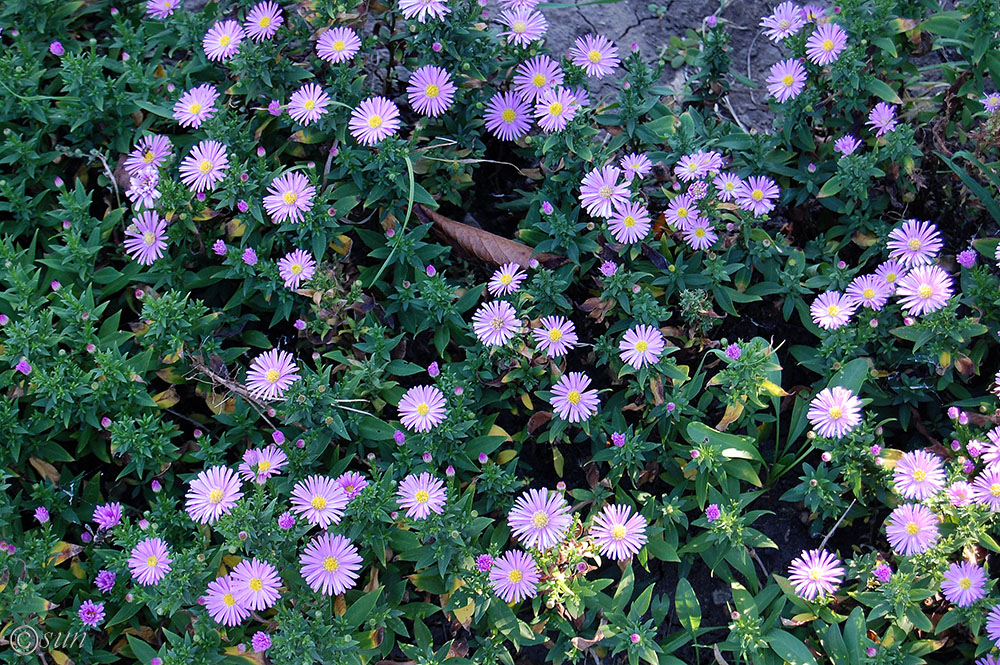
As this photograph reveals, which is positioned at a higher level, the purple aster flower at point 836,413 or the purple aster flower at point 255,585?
the purple aster flower at point 836,413

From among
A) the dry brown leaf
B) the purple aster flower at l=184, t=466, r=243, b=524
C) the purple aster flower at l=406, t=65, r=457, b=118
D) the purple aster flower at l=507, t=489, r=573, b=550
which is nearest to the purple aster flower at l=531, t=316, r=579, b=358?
the dry brown leaf

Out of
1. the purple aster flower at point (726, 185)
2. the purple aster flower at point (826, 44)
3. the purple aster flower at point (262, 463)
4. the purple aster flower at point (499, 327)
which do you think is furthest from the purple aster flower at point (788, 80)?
the purple aster flower at point (262, 463)

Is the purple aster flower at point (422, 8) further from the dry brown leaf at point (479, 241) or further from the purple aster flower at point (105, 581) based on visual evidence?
the purple aster flower at point (105, 581)

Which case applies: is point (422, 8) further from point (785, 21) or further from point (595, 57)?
point (785, 21)

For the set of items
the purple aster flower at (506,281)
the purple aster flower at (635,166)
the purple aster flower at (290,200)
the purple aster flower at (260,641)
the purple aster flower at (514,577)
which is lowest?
the purple aster flower at (260,641)

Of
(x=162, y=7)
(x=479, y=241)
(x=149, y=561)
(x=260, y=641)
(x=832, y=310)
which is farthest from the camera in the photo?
(x=162, y=7)

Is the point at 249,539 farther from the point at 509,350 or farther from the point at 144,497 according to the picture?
the point at 509,350

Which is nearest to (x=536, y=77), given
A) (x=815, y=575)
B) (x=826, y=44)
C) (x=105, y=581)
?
(x=826, y=44)
